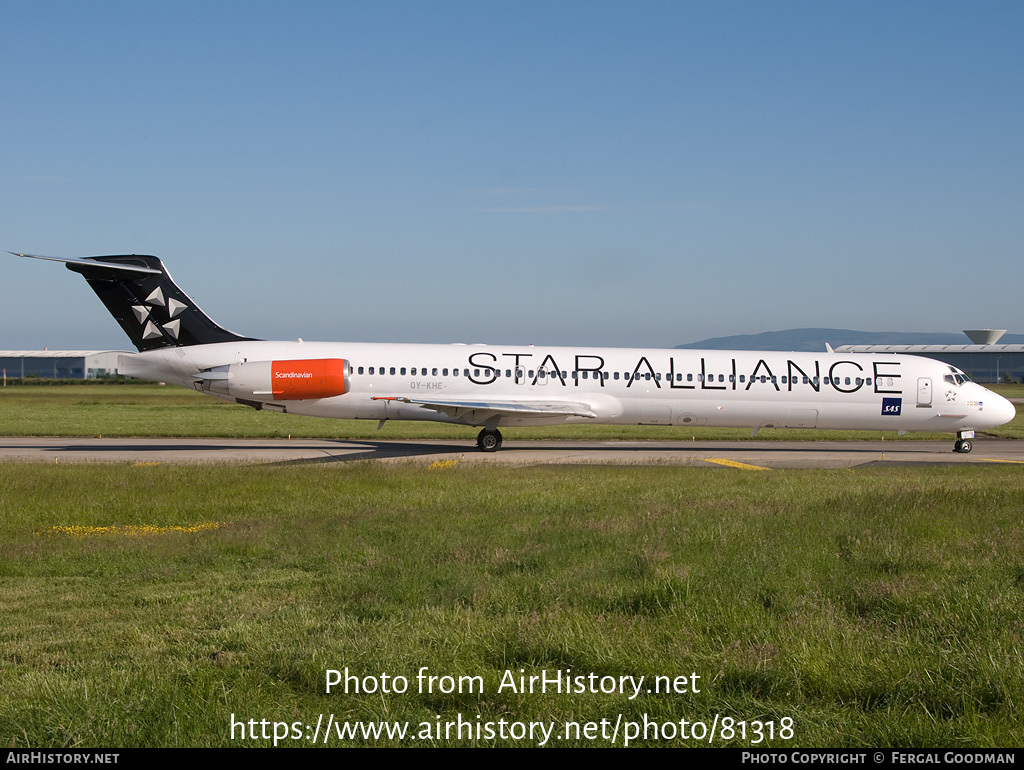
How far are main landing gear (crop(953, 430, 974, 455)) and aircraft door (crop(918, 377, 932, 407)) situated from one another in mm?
1832

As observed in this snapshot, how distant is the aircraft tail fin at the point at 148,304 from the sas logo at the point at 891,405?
68.8 ft

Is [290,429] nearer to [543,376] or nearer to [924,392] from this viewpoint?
[543,376]

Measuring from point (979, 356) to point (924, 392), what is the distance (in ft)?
399

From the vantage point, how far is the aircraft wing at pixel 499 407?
2594cm

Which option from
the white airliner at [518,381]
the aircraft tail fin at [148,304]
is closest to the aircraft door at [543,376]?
the white airliner at [518,381]

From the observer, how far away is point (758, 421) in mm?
27703

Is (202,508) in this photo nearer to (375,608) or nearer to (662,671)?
(375,608)

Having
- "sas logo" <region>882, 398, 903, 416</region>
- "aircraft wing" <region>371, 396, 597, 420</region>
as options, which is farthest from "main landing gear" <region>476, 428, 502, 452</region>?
"sas logo" <region>882, 398, 903, 416</region>

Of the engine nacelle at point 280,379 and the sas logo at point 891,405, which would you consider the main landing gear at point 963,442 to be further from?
the engine nacelle at point 280,379

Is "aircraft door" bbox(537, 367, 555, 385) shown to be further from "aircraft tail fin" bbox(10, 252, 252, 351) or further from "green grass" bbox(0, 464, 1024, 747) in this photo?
"green grass" bbox(0, 464, 1024, 747)

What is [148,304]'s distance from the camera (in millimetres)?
26578

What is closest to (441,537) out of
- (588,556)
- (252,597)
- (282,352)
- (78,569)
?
(588,556)

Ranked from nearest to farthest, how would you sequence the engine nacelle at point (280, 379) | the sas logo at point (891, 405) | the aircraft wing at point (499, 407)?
the aircraft wing at point (499, 407) < the engine nacelle at point (280, 379) < the sas logo at point (891, 405)

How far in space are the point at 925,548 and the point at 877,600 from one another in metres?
2.75
